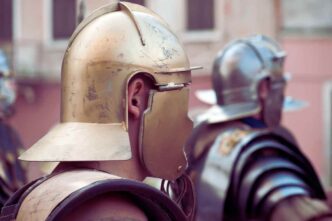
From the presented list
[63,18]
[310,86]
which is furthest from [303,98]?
[63,18]

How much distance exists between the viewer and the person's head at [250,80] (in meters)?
5.51

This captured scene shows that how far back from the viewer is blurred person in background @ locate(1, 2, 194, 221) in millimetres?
2672

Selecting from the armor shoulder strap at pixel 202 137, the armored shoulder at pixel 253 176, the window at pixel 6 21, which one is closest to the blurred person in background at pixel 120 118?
the armored shoulder at pixel 253 176

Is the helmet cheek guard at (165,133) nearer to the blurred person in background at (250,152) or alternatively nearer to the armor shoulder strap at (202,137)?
the blurred person in background at (250,152)

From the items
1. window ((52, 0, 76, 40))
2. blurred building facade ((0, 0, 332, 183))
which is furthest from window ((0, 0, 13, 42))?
window ((52, 0, 76, 40))

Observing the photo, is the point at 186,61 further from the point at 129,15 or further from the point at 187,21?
the point at 187,21

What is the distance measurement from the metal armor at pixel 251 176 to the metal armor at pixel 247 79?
301 millimetres

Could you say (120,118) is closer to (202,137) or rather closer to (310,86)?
(202,137)

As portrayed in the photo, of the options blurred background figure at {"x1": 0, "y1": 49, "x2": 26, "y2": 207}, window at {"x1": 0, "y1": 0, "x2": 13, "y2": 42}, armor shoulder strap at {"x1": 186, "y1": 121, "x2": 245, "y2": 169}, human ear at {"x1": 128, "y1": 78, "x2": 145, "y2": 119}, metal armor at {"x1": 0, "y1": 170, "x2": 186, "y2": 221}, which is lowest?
window at {"x1": 0, "y1": 0, "x2": 13, "y2": 42}

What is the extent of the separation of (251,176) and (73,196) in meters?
2.39

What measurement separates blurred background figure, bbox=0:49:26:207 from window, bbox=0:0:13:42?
31.1ft

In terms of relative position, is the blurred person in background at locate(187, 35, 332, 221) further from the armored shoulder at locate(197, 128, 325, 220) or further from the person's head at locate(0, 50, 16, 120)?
the person's head at locate(0, 50, 16, 120)

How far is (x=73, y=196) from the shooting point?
100 inches

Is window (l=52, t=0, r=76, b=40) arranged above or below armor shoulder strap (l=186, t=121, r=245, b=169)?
below
